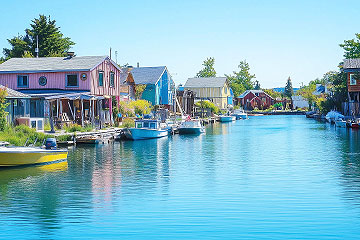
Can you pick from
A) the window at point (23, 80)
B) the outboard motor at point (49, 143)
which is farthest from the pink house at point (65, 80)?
the outboard motor at point (49, 143)

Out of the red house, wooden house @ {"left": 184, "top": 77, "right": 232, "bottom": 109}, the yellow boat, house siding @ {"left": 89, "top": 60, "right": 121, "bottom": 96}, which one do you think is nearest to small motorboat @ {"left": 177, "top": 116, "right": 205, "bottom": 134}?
house siding @ {"left": 89, "top": 60, "right": 121, "bottom": 96}

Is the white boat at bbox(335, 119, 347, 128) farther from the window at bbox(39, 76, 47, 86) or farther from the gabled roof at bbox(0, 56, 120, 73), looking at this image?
the window at bbox(39, 76, 47, 86)

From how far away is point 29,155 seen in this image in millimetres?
30531

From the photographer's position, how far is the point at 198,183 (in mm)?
26375

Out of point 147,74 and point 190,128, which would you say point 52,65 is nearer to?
point 190,128

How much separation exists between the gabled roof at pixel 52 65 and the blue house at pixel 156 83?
26.4 metres

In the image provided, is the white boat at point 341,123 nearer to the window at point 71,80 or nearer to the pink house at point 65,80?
the pink house at point 65,80

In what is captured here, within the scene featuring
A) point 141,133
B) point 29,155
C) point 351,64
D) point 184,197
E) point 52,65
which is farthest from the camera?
point 351,64

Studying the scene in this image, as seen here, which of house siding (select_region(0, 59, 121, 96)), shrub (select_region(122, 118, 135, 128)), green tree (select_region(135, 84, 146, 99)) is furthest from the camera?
green tree (select_region(135, 84, 146, 99))

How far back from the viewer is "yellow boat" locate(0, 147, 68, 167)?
29.6 metres

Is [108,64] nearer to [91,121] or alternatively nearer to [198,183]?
→ [91,121]

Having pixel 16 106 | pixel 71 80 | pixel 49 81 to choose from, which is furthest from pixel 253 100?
pixel 16 106

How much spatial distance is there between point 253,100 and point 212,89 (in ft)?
135

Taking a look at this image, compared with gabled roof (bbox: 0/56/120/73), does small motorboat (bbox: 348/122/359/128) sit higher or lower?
lower
